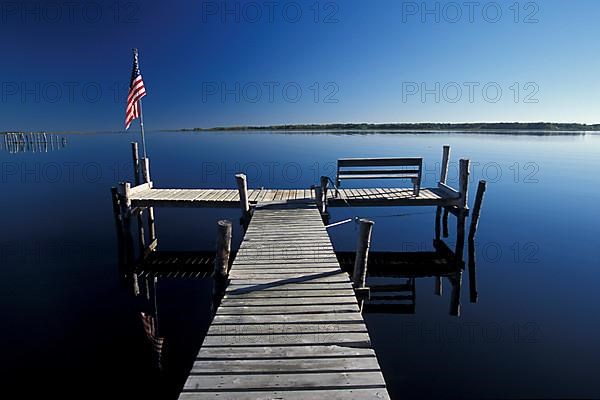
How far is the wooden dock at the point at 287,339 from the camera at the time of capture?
3645mm

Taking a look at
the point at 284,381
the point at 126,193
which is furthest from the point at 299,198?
the point at 284,381

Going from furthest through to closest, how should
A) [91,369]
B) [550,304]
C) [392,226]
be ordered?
1. [392,226]
2. [550,304]
3. [91,369]

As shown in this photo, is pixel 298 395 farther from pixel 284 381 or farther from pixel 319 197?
pixel 319 197

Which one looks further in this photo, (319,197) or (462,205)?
(462,205)

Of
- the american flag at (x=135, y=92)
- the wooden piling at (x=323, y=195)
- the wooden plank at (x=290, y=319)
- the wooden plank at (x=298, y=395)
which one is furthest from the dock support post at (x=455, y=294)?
the american flag at (x=135, y=92)

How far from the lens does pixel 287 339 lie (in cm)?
452

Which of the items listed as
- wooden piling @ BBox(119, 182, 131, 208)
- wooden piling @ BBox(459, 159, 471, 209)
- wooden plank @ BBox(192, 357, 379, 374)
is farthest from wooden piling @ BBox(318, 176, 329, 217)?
wooden plank @ BBox(192, 357, 379, 374)

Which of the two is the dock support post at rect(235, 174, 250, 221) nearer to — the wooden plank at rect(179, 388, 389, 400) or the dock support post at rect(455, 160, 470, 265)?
the dock support post at rect(455, 160, 470, 265)

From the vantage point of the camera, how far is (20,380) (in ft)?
23.7

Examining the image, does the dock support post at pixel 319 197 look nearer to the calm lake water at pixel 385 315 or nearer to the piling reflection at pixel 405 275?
the piling reflection at pixel 405 275

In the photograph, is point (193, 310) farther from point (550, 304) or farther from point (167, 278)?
point (550, 304)

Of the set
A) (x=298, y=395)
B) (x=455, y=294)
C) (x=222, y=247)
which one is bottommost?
(x=455, y=294)

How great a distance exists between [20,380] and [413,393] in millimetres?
7611

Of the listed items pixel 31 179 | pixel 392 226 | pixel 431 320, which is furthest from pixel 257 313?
pixel 31 179
